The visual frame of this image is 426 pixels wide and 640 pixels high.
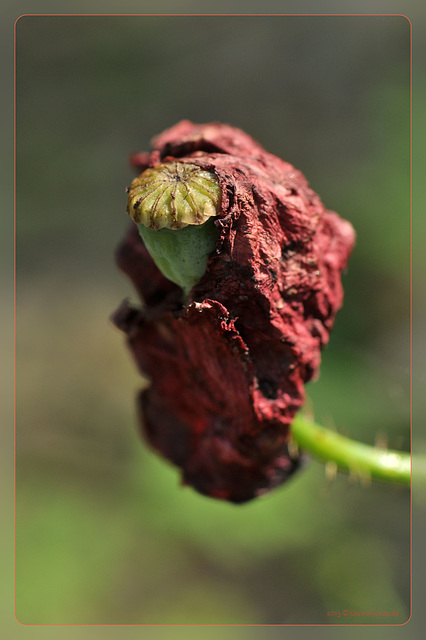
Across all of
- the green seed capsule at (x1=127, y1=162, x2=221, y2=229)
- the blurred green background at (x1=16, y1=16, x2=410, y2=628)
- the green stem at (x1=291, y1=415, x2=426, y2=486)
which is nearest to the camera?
the green seed capsule at (x1=127, y1=162, x2=221, y2=229)

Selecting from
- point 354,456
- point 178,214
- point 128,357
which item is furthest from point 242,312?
point 128,357

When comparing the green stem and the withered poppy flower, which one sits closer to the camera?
the withered poppy flower

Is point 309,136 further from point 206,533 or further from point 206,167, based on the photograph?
point 206,167

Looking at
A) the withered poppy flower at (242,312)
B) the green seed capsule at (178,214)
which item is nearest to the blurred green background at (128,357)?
the withered poppy flower at (242,312)

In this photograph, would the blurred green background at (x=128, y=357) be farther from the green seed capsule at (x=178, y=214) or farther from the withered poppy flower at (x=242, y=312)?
the green seed capsule at (x=178, y=214)

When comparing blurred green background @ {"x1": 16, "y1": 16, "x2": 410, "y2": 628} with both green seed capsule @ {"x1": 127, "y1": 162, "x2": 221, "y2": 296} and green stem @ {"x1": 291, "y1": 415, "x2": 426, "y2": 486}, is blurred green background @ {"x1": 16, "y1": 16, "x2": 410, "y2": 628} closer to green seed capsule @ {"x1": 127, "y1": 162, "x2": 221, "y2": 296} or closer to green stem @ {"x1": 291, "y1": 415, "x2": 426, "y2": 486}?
green stem @ {"x1": 291, "y1": 415, "x2": 426, "y2": 486}

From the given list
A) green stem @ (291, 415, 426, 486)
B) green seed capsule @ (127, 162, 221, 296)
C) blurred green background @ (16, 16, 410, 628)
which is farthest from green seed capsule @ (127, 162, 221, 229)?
blurred green background @ (16, 16, 410, 628)

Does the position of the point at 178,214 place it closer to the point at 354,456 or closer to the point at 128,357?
the point at 354,456

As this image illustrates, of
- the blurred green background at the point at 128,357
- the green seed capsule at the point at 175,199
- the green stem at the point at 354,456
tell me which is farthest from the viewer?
the blurred green background at the point at 128,357
